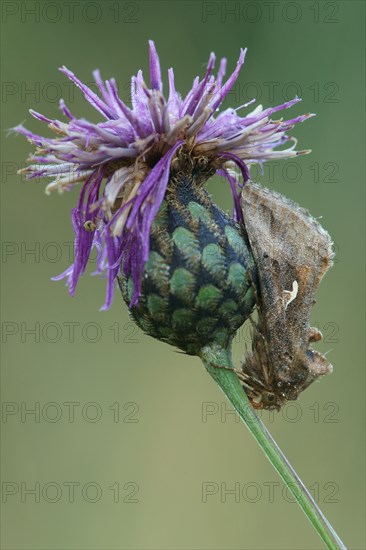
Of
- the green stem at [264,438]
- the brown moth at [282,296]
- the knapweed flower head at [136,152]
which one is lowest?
the green stem at [264,438]

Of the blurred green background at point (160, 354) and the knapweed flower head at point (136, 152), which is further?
the blurred green background at point (160, 354)

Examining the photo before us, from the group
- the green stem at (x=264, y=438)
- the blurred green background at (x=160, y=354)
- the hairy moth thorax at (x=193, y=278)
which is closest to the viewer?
the green stem at (x=264, y=438)

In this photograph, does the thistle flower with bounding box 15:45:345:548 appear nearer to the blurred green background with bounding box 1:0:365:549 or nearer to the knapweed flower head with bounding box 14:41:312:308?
the knapweed flower head with bounding box 14:41:312:308

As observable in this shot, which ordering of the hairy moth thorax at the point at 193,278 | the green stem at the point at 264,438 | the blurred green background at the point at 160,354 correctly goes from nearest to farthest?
the green stem at the point at 264,438
the hairy moth thorax at the point at 193,278
the blurred green background at the point at 160,354

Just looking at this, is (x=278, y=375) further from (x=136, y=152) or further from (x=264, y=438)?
(x=136, y=152)

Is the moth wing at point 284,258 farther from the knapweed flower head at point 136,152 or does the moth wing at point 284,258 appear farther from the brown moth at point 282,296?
the knapweed flower head at point 136,152

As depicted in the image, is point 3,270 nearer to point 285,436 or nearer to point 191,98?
point 285,436

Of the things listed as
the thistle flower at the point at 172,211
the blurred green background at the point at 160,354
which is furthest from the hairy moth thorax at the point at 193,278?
the blurred green background at the point at 160,354
